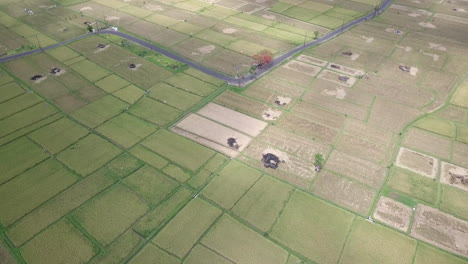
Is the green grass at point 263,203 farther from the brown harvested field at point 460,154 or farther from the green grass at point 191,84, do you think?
the brown harvested field at point 460,154

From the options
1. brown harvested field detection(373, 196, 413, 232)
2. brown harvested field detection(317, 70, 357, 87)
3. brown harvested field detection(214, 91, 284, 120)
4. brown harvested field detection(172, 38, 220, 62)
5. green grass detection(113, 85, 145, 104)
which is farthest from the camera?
brown harvested field detection(172, 38, 220, 62)

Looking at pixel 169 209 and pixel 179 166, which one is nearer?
pixel 169 209

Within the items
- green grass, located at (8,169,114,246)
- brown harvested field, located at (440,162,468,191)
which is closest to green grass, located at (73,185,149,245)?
green grass, located at (8,169,114,246)

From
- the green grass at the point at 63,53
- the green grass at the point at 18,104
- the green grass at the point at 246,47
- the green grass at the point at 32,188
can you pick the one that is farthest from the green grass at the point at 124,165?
the green grass at the point at 246,47

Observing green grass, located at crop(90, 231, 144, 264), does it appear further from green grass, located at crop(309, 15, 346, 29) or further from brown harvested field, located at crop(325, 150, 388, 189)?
green grass, located at crop(309, 15, 346, 29)

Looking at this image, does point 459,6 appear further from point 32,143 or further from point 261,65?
point 32,143

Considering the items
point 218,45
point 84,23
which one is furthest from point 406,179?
point 84,23

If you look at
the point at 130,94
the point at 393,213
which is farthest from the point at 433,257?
the point at 130,94
